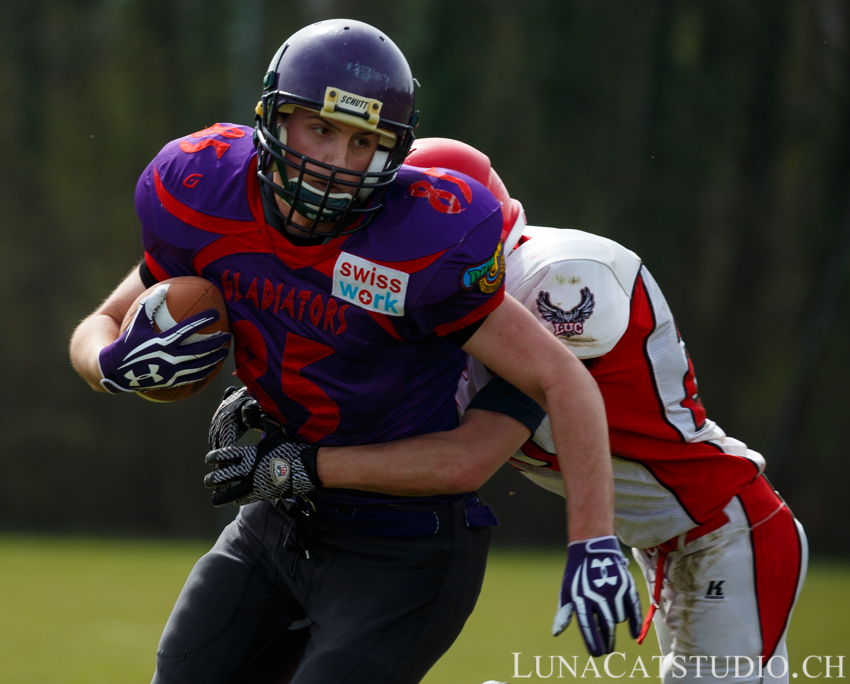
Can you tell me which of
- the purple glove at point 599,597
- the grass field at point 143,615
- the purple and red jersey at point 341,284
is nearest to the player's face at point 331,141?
the purple and red jersey at point 341,284

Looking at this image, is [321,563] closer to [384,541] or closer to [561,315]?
[384,541]

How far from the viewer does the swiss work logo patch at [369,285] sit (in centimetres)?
204

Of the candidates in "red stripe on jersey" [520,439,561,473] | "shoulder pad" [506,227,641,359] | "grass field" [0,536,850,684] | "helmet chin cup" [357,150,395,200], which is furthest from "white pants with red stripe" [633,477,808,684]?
"grass field" [0,536,850,684]

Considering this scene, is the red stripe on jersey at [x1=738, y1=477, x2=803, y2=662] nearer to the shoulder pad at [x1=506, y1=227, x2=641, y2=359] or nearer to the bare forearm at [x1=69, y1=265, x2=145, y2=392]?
the shoulder pad at [x1=506, y1=227, x2=641, y2=359]

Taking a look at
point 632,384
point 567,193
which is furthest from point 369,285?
point 567,193

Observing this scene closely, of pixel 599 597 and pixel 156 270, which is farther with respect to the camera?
pixel 156 270

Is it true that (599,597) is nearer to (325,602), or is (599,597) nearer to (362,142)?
(325,602)

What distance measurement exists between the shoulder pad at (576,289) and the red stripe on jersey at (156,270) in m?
0.80

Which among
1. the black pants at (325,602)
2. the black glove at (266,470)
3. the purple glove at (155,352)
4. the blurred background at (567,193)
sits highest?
the blurred background at (567,193)

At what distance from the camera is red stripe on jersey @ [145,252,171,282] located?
2.29 m

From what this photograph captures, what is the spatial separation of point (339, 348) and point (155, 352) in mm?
380

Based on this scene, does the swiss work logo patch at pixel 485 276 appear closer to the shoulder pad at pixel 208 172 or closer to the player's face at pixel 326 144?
the player's face at pixel 326 144

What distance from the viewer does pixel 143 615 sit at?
5918mm

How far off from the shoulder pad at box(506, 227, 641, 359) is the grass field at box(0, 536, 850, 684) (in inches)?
112
